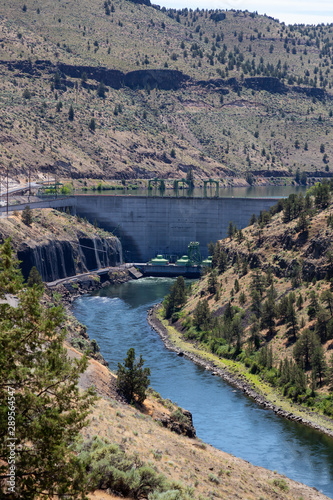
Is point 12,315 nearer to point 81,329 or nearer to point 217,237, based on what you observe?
point 81,329

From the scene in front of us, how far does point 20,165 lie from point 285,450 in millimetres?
138977

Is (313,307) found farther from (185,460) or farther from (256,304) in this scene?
(185,460)

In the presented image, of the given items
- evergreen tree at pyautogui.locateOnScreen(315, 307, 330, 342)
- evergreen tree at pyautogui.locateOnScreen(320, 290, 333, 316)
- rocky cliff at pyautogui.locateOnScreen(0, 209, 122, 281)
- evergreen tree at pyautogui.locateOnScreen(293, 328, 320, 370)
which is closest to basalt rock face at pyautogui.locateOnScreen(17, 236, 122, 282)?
rocky cliff at pyautogui.locateOnScreen(0, 209, 122, 281)

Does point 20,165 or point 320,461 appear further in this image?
point 20,165

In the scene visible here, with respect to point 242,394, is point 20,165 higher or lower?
higher

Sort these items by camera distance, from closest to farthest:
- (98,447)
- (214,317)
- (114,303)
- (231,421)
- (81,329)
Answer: (98,447) < (231,421) < (81,329) < (214,317) < (114,303)

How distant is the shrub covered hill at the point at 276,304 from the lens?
76375 mm

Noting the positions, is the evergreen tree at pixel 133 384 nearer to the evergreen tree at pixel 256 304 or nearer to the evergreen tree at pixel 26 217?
the evergreen tree at pixel 256 304

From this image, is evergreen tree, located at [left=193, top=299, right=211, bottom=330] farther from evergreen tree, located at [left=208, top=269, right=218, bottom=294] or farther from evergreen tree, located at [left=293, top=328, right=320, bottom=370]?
evergreen tree, located at [left=293, top=328, right=320, bottom=370]

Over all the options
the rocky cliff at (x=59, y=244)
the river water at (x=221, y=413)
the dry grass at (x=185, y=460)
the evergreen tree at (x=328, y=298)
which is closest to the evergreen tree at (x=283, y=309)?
the evergreen tree at (x=328, y=298)

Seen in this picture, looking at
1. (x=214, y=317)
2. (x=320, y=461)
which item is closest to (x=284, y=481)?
(x=320, y=461)

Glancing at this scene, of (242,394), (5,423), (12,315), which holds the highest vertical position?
(12,315)

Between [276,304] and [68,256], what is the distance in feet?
175

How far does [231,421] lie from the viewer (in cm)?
6662
